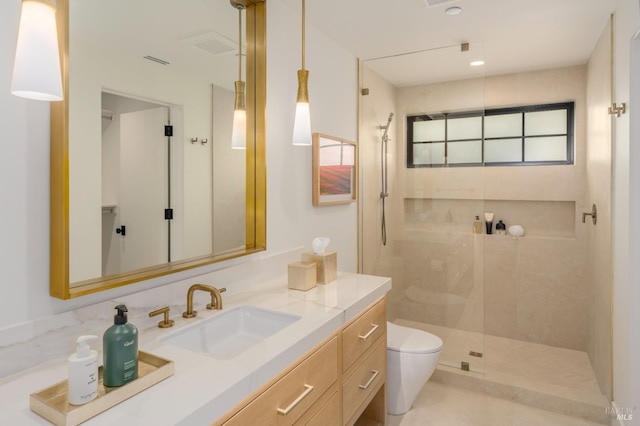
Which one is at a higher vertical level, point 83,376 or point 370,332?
point 83,376

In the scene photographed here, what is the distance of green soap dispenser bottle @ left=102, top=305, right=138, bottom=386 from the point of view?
95cm

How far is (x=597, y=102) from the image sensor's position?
2.71m

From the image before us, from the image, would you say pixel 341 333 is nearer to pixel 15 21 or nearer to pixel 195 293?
pixel 195 293

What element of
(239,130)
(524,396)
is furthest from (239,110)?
(524,396)

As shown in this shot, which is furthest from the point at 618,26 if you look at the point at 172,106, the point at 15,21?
the point at 15,21

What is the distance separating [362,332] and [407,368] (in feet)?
2.49

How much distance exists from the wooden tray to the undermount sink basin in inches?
14.3

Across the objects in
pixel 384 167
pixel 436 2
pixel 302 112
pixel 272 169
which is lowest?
pixel 272 169

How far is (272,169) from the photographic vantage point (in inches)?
84.2

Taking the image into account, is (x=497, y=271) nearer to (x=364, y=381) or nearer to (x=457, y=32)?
(x=457, y=32)

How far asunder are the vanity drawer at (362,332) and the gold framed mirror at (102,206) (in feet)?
2.10

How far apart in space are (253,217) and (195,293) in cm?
55

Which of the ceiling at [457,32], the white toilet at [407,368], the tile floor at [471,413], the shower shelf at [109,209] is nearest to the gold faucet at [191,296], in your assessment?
the shower shelf at [109,209]

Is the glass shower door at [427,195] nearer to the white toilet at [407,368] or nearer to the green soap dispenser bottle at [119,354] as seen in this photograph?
the white toilet at [407,368]
